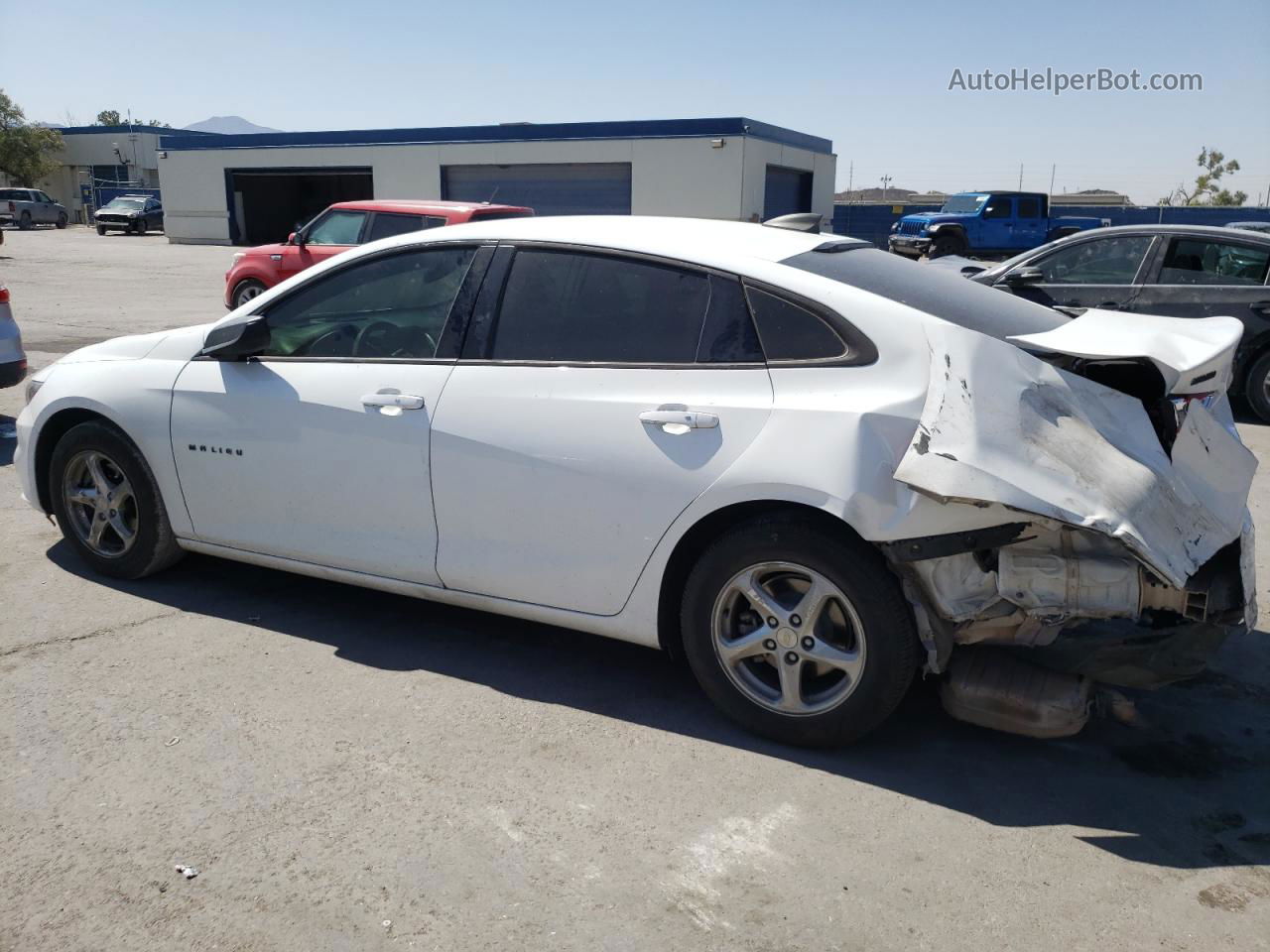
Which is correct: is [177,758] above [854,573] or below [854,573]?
below

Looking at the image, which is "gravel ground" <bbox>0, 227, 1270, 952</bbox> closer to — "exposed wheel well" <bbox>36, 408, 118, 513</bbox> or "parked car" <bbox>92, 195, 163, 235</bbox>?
"exposed wheel well" <bbox>36, 408, 118, 513</bbox>

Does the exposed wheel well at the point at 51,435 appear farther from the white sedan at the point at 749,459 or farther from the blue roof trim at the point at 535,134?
the blue roof trim at the point at 535,134

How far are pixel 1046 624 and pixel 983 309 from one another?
1.13 metres

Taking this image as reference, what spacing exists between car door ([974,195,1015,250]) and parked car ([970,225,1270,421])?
24077 mm

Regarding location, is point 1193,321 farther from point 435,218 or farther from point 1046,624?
point 435,218

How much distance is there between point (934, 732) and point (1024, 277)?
6.70 meters

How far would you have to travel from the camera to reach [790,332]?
11.6 ft

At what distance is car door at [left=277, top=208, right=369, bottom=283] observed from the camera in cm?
1398

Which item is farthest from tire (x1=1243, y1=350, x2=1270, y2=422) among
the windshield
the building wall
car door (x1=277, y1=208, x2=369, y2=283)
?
the windshield

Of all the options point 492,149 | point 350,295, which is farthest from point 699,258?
point 492,149

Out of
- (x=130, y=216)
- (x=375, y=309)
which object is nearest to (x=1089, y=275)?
(x=375, y=309)

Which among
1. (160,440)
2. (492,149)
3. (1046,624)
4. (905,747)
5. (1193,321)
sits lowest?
(905,747)

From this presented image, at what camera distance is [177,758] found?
3.45m

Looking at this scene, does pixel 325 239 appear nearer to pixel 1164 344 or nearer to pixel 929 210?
pixel 1164 344
